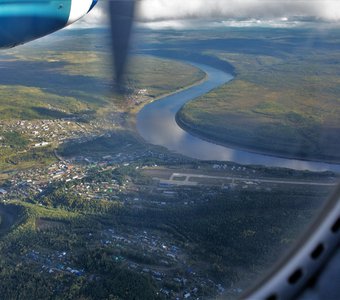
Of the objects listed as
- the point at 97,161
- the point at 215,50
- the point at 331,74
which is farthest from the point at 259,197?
the point at 215,50

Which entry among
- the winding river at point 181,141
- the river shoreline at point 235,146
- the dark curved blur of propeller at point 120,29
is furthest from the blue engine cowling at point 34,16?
the river shoreline at point 235,146

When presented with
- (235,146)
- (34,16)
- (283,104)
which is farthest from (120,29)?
(283,104)

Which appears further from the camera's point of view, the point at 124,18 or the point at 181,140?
the point at 181,140

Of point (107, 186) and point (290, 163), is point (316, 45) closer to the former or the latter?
point (290, 163)

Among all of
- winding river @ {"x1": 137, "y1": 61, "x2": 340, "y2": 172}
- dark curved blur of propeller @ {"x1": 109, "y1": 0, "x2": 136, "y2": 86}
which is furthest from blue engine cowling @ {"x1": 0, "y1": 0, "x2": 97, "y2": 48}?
winding river @ {"x1": 137, "y1": 61, "x2": 340, "y2": 172}

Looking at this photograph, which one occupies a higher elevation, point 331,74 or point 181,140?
point 331,74

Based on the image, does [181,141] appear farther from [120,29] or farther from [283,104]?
[120,29]
